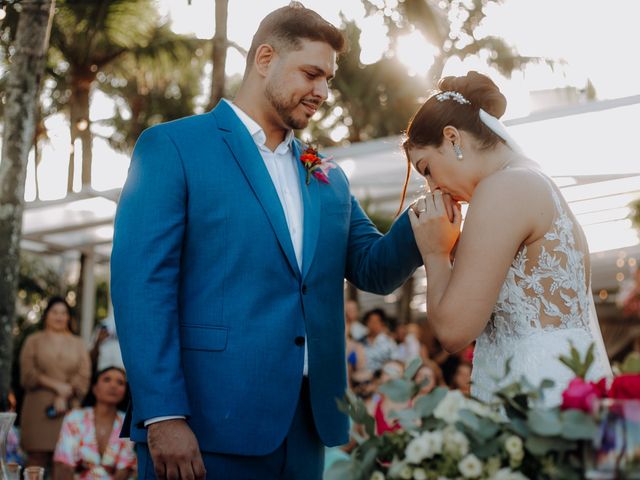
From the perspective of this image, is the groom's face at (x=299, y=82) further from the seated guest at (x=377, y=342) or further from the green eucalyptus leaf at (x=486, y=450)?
the seated guest at (x=377, y=342)

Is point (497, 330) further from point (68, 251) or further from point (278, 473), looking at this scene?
point (68, 251)

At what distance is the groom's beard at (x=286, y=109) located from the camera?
3.11 m

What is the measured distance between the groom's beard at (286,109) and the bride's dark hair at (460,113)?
13.3 inches

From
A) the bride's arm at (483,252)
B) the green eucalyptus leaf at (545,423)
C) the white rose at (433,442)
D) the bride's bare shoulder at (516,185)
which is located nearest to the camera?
the green eucalyptus leaf at (545,423)

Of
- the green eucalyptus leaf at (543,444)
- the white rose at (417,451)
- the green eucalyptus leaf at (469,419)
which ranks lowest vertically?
the white rose at (417,451)

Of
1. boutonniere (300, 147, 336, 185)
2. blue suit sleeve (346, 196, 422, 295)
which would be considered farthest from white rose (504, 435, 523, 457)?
boutonniere (300, 147, 336, 185)

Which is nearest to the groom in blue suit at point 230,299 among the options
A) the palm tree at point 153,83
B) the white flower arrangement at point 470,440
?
the white flower arrangement at point 470,440

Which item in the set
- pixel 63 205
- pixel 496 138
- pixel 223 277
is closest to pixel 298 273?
pixel 223 277

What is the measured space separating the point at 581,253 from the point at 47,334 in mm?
6491

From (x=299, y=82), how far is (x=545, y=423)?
175cm

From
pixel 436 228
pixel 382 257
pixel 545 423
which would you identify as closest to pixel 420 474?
pixel 545 423

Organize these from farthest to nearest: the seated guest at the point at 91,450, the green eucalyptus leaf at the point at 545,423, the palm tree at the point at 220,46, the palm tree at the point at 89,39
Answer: the palm tree at the point at 89,39, the palm tree at the point at 220,46, the seated guest at the point at 91,450, the green eucalyptus leaf at the point at 545,423

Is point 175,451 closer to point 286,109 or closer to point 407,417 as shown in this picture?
point 407,417

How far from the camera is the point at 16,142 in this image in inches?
240
